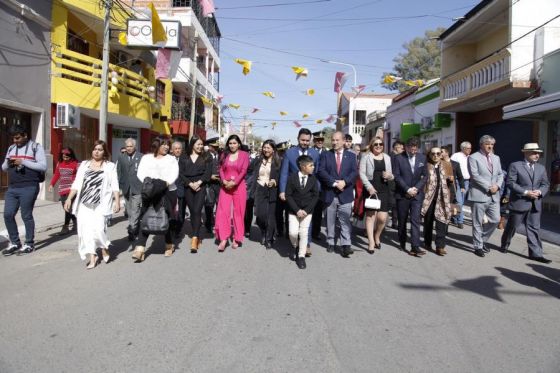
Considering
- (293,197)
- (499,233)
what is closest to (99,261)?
(293,197)

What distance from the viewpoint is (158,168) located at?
6.21 meters

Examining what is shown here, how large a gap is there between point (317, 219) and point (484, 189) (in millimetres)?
2833

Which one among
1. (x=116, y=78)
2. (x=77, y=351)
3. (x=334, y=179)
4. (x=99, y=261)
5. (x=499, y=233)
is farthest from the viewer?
(x=116, y=78)

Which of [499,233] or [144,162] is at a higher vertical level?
[144,162]

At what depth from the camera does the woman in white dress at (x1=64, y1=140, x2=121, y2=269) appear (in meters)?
5.74

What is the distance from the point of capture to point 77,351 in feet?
10.5

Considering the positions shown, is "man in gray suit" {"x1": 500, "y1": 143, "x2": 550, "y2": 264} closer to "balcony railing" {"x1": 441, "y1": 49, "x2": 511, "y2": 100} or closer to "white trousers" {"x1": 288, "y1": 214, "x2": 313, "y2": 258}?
"white trousers" {"x1": 288, "y1": 214, "x2": 313, "y2": 258}

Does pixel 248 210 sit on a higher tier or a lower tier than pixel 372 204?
lower

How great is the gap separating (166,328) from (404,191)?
4.59m

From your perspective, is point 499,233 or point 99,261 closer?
point 99,261

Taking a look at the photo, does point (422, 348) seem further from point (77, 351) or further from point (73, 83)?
point (73, 83)

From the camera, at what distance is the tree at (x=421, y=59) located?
154 ft

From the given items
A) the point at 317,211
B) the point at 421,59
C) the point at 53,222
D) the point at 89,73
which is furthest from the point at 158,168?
the point at 421,59

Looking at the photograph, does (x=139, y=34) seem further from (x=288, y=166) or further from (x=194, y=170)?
(x=288, y=166)
